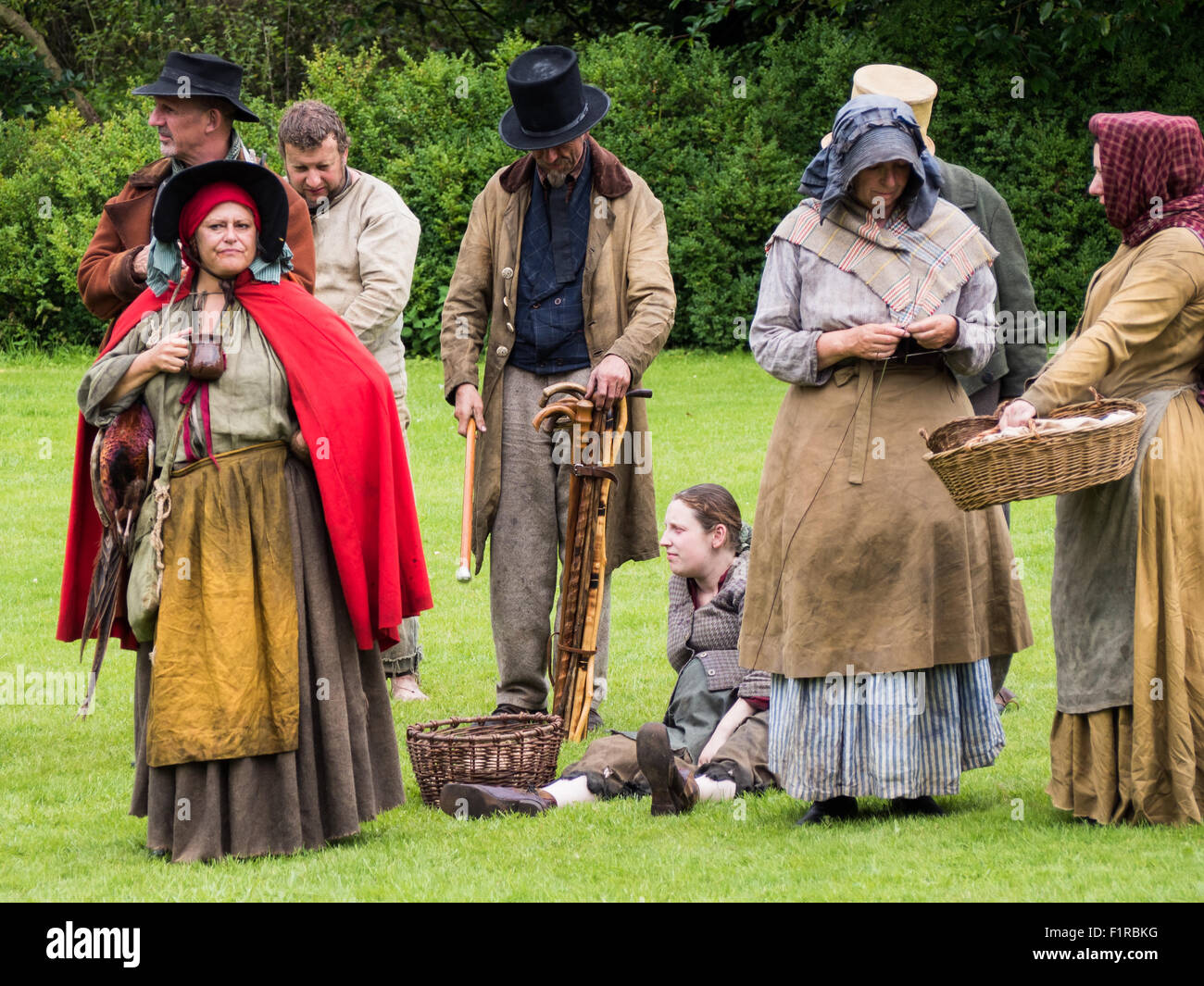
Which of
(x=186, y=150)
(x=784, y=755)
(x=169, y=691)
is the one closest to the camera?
(x=169, y=691)

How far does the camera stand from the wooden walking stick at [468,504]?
21.3ft

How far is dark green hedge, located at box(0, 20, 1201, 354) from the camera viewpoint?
16.8 meters

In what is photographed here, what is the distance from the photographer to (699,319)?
17.5m

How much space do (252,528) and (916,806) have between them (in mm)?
2371

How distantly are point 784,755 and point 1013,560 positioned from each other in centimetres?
100

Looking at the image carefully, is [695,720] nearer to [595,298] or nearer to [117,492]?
[595,298]

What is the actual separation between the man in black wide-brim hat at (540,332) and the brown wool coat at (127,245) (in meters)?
1.06

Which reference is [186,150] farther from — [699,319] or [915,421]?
[699,319]

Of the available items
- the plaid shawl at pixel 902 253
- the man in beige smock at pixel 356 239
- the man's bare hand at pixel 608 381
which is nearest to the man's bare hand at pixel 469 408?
the man's bare hand at pixel 608 381

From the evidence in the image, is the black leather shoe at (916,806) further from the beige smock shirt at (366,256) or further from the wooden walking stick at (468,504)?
the beige smock shirt at (366,256)

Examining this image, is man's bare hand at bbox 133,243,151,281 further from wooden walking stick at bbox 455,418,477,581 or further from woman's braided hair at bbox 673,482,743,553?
woman's braided hair at bbox 673,482,743,553

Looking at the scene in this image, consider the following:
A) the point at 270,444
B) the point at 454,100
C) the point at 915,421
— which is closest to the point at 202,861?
the point at 270,444

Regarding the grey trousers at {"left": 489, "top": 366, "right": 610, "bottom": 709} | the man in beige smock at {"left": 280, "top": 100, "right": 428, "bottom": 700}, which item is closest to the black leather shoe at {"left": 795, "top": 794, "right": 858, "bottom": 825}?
the grey trousers at {"left": 489, "top": 366, "right": 610, "bottom": 709}

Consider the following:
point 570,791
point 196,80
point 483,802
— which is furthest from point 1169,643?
point 196,80
